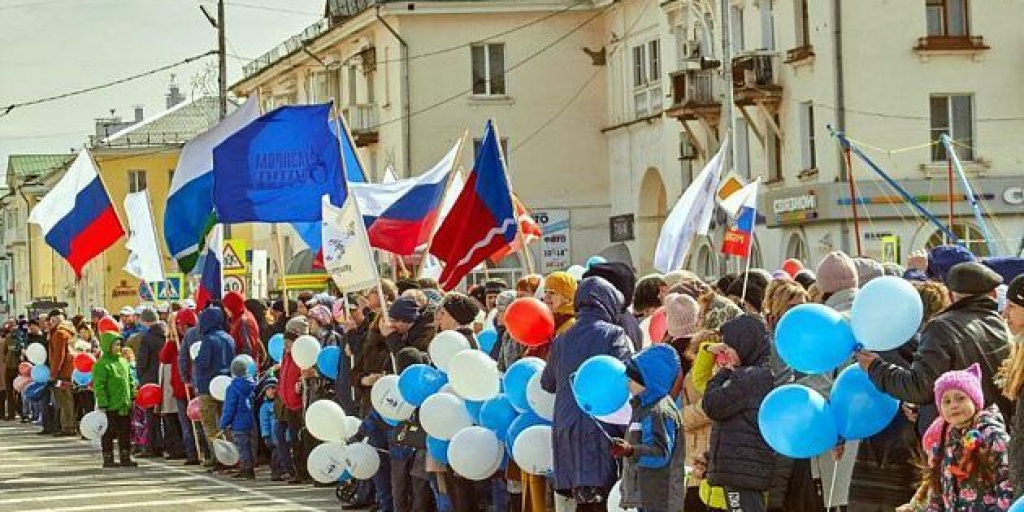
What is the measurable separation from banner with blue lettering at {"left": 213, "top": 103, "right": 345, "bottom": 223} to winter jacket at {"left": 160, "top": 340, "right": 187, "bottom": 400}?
132 inches

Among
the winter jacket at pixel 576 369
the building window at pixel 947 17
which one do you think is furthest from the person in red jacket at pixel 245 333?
the building window at pixel 947 17

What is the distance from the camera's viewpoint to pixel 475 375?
15.9 m

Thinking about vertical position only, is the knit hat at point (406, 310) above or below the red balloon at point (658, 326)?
above

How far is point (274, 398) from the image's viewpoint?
75.6 ft

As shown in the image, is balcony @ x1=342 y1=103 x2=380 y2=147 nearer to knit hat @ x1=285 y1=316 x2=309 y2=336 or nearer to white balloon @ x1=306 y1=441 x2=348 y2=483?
knit hat @ x1=285 y1=316 x2=309 y2=336

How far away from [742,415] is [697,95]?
113ft

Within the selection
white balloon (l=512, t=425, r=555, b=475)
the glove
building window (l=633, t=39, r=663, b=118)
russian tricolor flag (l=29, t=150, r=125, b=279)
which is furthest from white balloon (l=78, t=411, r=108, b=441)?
building window (l=633, t=39, r=663, b=118)

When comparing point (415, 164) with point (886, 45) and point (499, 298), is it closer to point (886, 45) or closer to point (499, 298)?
point (886, 45)

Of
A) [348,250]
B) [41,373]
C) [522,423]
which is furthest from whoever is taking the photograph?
[41,373]

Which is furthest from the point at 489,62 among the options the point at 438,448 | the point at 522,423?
the point at 522,423

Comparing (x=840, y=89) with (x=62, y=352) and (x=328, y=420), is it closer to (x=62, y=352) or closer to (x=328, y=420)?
(x=62, y=352)

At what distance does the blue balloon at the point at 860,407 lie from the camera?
447 inches

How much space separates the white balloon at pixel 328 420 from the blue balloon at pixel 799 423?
8.15m

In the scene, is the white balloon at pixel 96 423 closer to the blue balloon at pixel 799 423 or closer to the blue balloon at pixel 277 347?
the blue balloon at pixel 277 347
